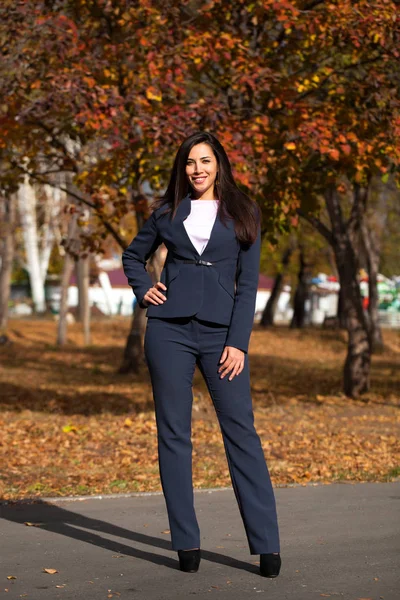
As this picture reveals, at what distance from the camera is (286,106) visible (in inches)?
481

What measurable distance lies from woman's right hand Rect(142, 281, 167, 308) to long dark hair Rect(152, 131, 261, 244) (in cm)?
34

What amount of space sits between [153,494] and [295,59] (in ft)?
27.3

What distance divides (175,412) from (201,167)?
1.10 metres

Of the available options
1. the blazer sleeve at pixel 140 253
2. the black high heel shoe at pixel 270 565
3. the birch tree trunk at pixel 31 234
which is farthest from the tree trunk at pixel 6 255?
the black high heel shoe at pixel 270 565

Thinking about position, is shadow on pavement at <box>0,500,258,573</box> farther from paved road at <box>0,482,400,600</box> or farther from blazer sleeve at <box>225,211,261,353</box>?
blazer sleeve at <box>225,211,261,353</box>

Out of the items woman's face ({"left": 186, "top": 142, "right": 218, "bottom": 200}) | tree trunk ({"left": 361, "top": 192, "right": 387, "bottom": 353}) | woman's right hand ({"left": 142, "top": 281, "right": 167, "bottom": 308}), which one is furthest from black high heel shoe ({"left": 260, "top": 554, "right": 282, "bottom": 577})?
tree trunk ({"left": 361, "top": 192, "right": 387, "bottom": 353})

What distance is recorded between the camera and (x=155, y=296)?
5.12m

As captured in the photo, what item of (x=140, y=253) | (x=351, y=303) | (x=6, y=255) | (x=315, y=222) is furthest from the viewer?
(x=6, y=255)

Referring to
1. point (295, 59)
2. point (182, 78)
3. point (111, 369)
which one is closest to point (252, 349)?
point (111, 369)

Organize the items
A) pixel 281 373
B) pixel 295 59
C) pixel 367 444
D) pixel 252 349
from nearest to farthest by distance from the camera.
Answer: pixel 367 444
pixel 295 59
pixel 281 373
pixel 252 349

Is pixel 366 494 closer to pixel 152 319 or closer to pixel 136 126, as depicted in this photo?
pixel 152 319

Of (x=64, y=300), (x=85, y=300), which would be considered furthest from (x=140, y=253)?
(x=85, y=300)

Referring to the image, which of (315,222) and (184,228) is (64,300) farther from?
(184,228)

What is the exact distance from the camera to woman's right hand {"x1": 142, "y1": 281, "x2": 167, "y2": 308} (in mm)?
5113
